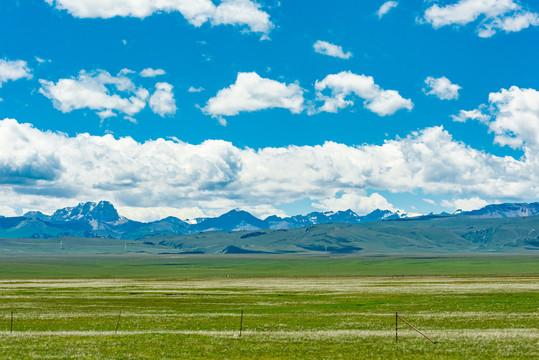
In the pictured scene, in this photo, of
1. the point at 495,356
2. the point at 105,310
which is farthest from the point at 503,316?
the point at 105,310

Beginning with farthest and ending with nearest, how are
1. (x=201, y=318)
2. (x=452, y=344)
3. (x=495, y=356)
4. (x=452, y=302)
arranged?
1. (x=452, y=302)
2. (x=201, y=318)
3. (x=452, y=344)
4. (x=495, y=356)

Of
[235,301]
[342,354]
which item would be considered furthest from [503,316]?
[235,301]

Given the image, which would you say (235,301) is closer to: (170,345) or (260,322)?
(260,322)

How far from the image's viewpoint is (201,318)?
185ft

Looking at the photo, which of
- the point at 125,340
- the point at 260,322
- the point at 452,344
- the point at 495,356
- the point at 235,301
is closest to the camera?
the point at 495,356

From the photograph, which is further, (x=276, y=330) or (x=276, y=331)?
(x=276, y=330)

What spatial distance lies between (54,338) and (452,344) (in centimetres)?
2943

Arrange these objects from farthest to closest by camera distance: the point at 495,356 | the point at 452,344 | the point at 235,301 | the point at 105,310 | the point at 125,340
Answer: the point at 235,301 < the point at 105,310 < the point at 125,340 < the point at 452,344 < the point at 495,356

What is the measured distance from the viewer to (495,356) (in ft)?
105

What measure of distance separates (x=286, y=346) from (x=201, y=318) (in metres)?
21.6

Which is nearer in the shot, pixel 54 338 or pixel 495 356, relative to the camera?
pixel 495 356

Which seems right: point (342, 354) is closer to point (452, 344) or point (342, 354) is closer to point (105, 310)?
point (452, 344)

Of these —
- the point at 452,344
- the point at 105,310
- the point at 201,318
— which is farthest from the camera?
the point at 105,310

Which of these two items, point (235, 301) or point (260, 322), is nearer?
point (260, 322)
